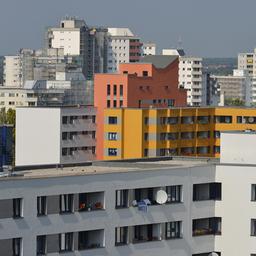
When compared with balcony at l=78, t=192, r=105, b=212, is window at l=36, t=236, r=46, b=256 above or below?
below

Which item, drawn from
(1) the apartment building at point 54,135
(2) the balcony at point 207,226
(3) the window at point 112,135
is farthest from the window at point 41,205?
(3) the window at point 112,135

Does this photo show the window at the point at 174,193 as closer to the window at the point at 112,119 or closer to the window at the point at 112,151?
the window at the point at 112,151

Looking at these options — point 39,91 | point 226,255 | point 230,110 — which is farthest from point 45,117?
point 39,91

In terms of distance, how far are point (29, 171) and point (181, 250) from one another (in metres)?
5.52

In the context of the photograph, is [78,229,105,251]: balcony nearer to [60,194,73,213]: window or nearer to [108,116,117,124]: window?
[60,194,73,213]: window

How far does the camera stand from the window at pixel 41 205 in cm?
3969

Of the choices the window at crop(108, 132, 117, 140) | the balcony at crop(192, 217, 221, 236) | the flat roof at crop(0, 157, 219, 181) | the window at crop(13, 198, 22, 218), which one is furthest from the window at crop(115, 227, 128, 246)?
the window at crop(108, 132, 117, 140)

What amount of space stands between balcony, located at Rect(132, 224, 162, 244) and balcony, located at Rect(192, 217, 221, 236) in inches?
74.7

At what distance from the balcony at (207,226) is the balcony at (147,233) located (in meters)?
1.90

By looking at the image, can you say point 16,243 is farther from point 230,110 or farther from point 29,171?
point 230,110

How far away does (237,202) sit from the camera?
44688 mm

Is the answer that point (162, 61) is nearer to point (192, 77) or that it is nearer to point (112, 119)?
point (112, 119)

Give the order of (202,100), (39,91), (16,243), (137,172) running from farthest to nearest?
1. (202,100)
2. (39,91)
3. (137,172)
4. (16,243)

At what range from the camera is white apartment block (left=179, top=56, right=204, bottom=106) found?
609ft
